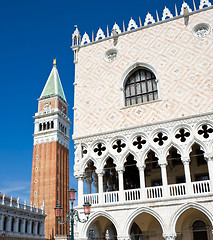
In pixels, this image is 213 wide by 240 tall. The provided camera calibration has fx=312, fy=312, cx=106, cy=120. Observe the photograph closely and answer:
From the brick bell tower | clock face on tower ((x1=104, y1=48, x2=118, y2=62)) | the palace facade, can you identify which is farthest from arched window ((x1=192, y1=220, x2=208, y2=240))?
the brick bell tower

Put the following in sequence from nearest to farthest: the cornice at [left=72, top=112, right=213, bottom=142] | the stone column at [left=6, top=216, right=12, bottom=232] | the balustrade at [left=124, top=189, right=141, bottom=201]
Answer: the cornice at [left=72, top=112, right=213, bottom=142] < the balustrade at [left=124, top=189, right=141, bottom=201] < the stone column at [left=6, top=216, right=12, bottom=232]

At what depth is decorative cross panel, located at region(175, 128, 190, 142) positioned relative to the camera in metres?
13.9

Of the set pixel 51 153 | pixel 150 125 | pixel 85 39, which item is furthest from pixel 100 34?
pixel 51 153

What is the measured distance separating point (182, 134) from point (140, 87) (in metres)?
3.41

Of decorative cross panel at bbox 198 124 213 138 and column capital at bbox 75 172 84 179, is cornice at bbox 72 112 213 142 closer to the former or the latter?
→ decorative cross panel at bbox 198 124 213 138

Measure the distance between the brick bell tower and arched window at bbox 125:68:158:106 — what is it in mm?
29603

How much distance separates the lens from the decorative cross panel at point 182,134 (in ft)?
45.5

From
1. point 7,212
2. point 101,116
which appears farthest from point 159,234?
point 7,212

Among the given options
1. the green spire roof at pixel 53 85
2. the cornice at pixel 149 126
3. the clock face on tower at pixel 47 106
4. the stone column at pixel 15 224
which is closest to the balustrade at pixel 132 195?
the cornice at pixel 149 126

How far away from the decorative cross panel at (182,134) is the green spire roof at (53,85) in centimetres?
3831

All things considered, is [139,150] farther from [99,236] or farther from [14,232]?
[14,232]

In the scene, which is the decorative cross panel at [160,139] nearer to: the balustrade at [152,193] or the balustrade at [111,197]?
the balustrade at [152,193]

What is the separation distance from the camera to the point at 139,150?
14352mm

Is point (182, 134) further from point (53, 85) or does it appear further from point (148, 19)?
point (53, 85)
